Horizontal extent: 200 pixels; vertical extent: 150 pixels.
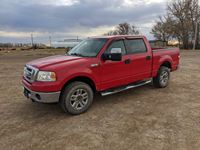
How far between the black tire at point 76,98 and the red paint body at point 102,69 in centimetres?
18

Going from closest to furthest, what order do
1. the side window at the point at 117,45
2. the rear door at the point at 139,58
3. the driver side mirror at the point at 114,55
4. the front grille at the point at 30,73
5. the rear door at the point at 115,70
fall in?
the front grille at the point at 30,73
the driver side mirror at the point at 114,55
the rear door at the point at 115,70
the side window at the point at 117,45
the rear door at the point at 139,58

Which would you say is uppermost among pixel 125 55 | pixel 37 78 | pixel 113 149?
pixel 125 55

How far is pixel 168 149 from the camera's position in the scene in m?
3.37

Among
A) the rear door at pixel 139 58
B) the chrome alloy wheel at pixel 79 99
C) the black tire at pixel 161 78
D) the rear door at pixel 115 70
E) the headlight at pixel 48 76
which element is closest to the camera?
the headlight at pixel 48 76

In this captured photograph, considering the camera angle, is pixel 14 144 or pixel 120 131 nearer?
pixel 14 144

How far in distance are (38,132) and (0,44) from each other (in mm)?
41112

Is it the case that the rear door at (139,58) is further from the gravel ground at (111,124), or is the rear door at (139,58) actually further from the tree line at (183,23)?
the tree line at (183,23)

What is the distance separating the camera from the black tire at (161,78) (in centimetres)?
679

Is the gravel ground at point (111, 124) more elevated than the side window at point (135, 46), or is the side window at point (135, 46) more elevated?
the side window at point (135, 46)

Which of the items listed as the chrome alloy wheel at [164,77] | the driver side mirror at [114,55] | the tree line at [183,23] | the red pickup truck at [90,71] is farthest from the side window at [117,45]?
the tree line at [183,23]

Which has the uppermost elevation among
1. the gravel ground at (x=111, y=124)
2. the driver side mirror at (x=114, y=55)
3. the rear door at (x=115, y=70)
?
the driver side mirror at (x=114, y=55)

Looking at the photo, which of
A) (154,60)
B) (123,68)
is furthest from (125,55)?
(154,60)

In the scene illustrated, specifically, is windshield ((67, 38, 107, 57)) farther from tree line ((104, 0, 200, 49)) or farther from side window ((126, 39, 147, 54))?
tree line ((104, 0, 200, 49))

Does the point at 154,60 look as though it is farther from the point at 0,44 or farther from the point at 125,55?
the point at 0,44
